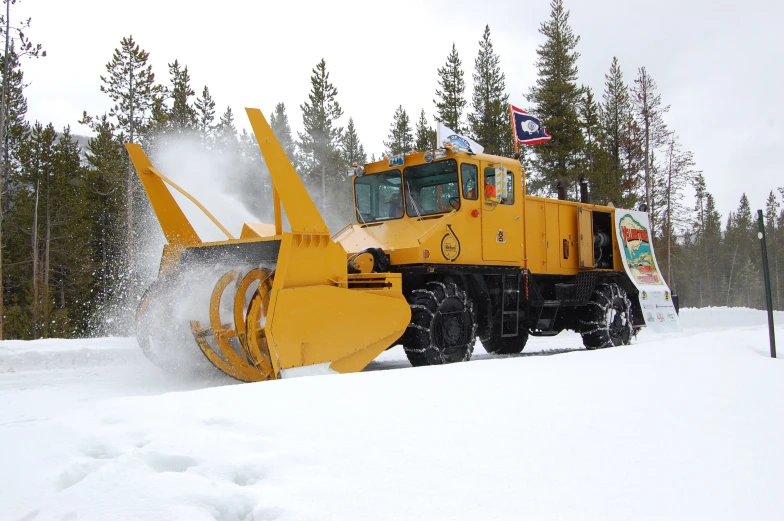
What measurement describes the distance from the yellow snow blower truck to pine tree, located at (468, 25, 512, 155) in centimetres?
2285

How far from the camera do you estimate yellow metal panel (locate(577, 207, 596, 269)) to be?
12219mm

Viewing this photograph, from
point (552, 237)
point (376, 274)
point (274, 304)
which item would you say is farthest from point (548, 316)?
point (274, 304)

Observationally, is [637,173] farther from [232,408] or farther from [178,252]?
[232,408]

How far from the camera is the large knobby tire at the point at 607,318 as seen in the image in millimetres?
12062

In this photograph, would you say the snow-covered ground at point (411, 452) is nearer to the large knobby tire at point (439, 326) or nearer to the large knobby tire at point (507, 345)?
the large knobby tire at point (439, 326)

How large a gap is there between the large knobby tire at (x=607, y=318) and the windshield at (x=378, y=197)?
464cm

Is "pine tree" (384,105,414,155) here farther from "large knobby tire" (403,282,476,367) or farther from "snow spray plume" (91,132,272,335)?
"large knobby tire" (403,282,476,367)

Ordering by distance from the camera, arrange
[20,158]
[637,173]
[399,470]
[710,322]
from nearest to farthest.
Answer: [399,470] → [710,322] → [20,158] → [637,173]

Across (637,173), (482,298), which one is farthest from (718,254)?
→ (482,298)

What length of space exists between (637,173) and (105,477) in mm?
40667

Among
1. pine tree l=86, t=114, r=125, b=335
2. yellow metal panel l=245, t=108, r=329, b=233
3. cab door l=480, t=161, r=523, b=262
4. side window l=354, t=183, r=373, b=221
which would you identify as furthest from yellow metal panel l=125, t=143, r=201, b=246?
pine tree l=86, t=114, r=125, b=335

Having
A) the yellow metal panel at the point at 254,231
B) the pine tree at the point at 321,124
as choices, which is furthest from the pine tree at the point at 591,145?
the yellow metal panel at the point at 254,231

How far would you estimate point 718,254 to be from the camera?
7794 cm

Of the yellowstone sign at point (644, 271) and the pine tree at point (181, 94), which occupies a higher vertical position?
the pine tree at point (181, 94)
